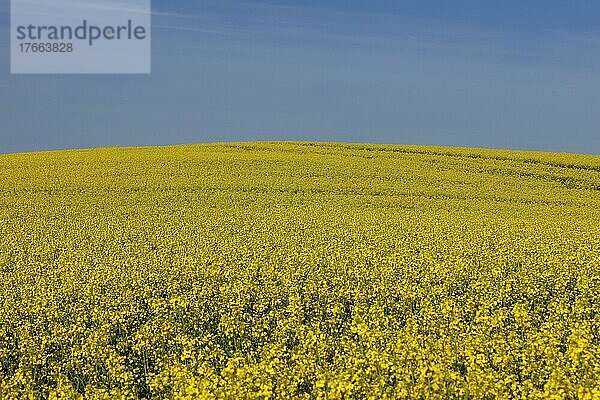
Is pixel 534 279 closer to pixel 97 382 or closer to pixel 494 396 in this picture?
pixel 494 396

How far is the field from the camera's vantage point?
8.86 metres

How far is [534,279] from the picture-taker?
1476 cm

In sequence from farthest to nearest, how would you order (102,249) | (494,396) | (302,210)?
(302,210), (102,249), (494,396)

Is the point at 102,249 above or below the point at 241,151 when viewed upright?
below

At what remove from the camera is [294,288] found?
13727 mm

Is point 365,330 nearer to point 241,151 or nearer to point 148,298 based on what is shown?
point 148,298

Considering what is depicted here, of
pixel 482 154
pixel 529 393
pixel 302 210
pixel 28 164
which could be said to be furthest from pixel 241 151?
pixel 529 393

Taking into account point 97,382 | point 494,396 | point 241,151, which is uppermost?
point 241,151

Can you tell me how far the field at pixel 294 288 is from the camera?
8.86m

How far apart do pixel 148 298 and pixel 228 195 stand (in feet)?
46.7

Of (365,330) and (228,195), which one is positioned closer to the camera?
(365,330)

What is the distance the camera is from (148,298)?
14219mm

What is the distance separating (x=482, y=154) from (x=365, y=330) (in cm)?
3370

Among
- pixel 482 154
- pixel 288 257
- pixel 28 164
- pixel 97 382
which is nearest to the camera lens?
pixel 97 382
